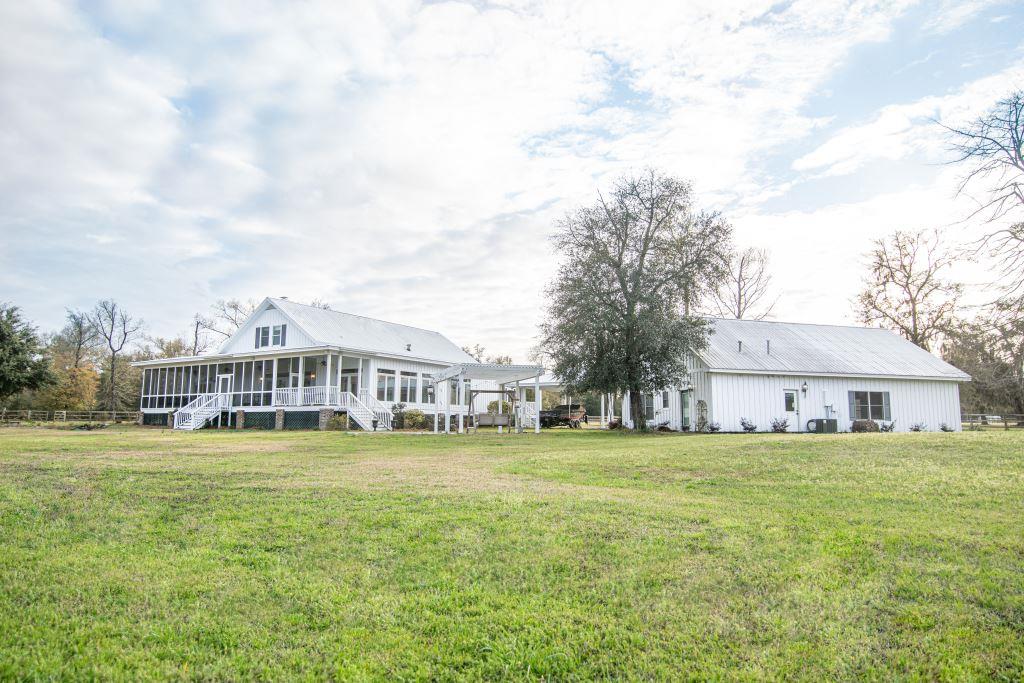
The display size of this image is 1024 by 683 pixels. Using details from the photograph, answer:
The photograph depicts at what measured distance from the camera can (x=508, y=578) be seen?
4539mm

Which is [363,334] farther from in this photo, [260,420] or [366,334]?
[260,420]

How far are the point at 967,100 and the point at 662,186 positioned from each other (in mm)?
10830

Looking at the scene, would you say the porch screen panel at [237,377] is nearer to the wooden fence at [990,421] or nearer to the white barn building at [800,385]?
the white barn building at [800,385]

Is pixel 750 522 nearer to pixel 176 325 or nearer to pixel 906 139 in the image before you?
pixel 906 139

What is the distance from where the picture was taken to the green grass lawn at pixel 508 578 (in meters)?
3.37

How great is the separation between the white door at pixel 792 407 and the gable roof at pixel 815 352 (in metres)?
0.89

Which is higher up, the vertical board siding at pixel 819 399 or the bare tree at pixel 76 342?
the bare tree at pixel 76 342

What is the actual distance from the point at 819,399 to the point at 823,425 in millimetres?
1346

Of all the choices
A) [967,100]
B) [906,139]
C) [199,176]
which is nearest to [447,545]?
[906,139]

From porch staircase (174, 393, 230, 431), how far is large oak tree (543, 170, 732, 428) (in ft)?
52.8

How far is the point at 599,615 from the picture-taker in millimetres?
3881

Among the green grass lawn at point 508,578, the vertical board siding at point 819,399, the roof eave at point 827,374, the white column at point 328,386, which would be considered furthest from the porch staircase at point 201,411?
the roof eave at point 827,374

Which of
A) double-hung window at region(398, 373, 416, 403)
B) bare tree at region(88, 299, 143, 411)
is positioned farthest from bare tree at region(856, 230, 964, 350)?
bare tree at region(88, 299, 143, 411)

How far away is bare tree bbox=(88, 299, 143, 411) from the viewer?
4625 cm
